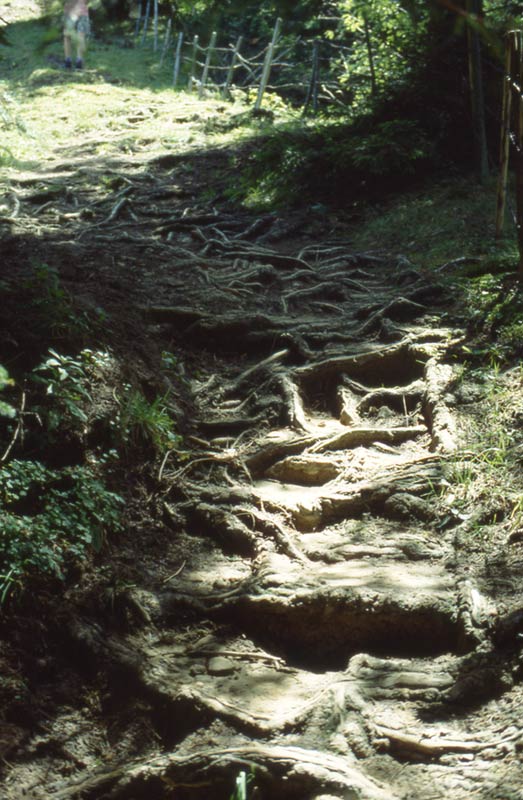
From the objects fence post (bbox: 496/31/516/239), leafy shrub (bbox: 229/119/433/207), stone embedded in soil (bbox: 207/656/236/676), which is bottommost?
stone embedded in soil (bbox: 207/656/236/676)

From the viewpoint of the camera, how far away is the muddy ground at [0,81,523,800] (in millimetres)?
3068

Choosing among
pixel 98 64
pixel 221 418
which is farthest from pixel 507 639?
pixel 98 64

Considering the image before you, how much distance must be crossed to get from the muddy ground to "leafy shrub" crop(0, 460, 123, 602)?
130 mm

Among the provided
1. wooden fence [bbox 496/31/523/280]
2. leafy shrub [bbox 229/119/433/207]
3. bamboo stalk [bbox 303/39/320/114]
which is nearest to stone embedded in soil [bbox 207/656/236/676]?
wooden fence [bbox 496/31/523/280]

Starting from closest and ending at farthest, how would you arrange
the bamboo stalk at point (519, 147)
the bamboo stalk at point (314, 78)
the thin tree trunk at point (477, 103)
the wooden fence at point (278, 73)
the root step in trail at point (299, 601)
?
the root step in trail at point (299, 601) → the bamboo stalk at point (519, 147) → the thin tree trunk at point (477, 103) → the bamboo stalk at point (314, 78) → the wooden fence at point (278, 73)

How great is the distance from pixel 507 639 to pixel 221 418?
3.11 meters

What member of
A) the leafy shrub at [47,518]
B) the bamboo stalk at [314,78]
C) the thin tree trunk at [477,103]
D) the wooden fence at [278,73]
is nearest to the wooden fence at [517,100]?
the thin tree trunk at [477,103]

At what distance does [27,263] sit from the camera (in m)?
6.89

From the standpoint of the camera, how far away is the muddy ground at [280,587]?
3.07m

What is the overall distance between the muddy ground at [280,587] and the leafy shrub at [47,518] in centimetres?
13

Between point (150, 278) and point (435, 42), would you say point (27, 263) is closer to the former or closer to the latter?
point (150, 278)

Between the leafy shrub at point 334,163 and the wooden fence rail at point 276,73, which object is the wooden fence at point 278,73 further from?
the leafy shrub at point 334,163

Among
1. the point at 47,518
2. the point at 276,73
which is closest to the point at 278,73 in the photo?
the point at 276,73

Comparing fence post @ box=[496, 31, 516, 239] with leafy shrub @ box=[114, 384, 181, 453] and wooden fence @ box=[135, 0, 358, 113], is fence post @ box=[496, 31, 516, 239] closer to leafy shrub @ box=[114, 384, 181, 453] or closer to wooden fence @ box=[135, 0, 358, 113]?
leafy shrub @ box=[114, 384, 181, 453]
